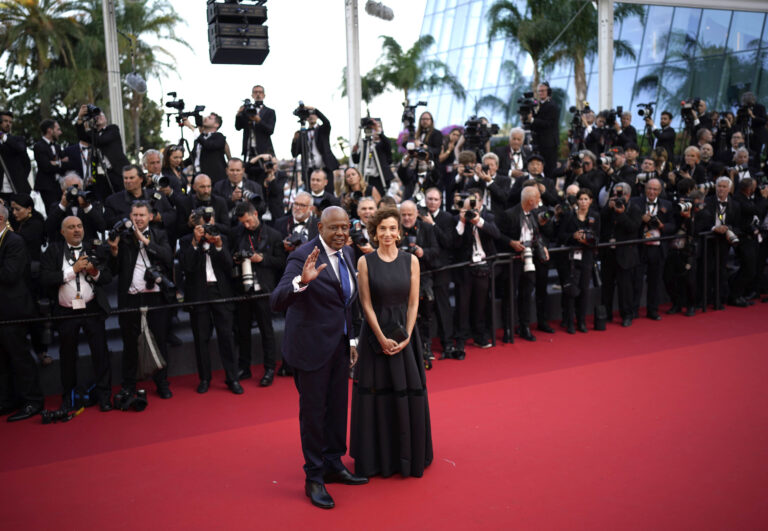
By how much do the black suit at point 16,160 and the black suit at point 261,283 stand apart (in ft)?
10.6

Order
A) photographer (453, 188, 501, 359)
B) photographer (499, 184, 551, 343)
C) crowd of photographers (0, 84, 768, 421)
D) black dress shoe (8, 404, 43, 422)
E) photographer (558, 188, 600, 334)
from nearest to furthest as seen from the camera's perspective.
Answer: black dress shoe (8, 404, 43, 422) → crowd of photographers (0, 84, 768, 421) → photographer (453, 188, 501, 359) → photographer (499, 184, 551, 343) → photographer (558, 188, 600, 334)

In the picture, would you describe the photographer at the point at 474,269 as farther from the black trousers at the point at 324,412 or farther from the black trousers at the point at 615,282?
the black trousers at the point at 324,412

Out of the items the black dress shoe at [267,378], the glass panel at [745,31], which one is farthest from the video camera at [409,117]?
the glass panel at [745,31]

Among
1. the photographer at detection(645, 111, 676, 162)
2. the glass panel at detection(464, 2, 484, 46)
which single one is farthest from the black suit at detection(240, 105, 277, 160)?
the glass panel at detection(464, 2, 484, 46)

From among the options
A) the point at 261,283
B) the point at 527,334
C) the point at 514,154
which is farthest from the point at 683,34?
the point at 261,283

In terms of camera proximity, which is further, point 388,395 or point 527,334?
point 527,334

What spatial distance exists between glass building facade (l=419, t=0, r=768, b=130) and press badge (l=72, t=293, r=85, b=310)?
1431 centimetres

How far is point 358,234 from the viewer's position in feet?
19.8

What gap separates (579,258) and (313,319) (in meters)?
5.12

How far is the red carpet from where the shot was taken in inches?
157

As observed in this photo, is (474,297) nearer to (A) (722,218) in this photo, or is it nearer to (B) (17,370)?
(A) (722,218)

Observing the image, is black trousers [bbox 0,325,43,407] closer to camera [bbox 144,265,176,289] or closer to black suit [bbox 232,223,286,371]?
camera [bbox 144,265,176,289]

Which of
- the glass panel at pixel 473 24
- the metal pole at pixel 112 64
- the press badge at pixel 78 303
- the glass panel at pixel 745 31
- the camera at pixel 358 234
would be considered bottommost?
the press badge at pixel 78 303

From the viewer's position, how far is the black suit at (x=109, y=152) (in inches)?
326
